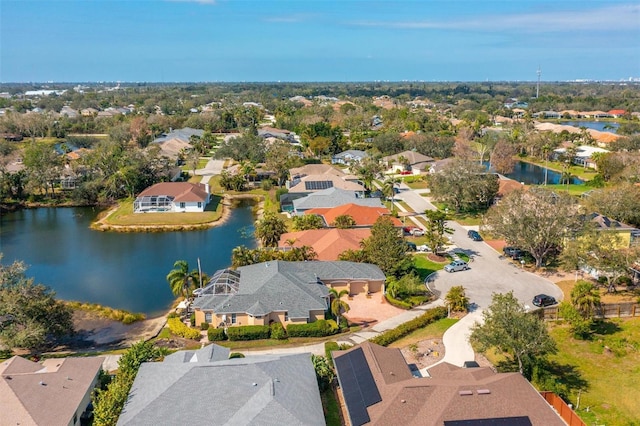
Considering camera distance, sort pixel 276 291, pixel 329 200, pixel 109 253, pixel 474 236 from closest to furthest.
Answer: pixel 276 291
pixel 474 236
pixel 109 253
pixel 329 200

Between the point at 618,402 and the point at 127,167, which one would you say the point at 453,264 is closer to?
the point at 618,402

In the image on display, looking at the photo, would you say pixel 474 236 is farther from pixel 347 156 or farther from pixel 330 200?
pixel 347 156

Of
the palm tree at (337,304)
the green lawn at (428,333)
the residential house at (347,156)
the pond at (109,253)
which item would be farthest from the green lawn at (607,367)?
the residential house at (347,156)

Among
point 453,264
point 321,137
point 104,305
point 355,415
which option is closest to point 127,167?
point 104,305

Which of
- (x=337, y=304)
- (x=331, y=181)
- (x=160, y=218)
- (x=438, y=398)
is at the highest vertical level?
(x=331, y=181)

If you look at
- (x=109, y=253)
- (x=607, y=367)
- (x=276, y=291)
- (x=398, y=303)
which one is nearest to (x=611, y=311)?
(x=607, y=367)

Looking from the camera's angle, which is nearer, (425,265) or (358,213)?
(425,265)

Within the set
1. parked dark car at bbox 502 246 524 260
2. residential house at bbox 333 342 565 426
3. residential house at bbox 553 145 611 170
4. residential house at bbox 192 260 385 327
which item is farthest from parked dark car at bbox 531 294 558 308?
residential house at bbox 553 145 611 170
